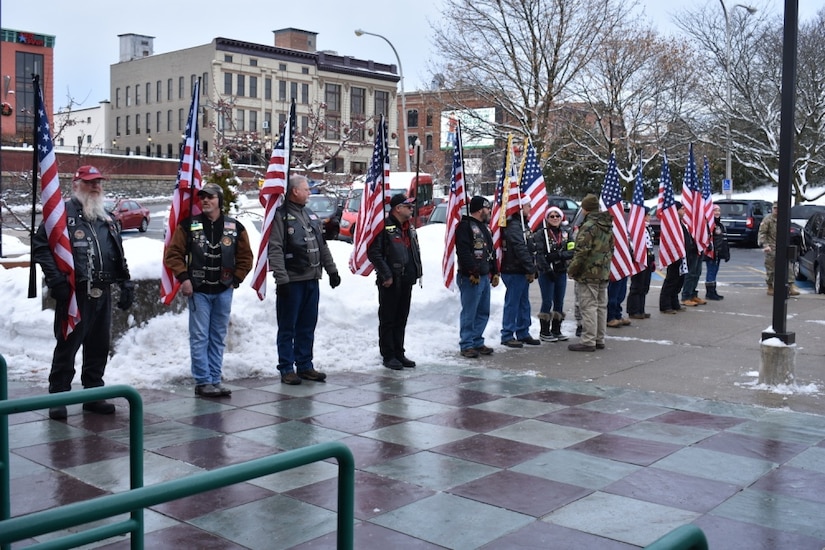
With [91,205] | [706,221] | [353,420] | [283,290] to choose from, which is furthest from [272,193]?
[706,221]

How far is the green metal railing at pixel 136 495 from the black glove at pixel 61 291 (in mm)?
3515

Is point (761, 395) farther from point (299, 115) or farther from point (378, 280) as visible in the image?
point (299, 115)

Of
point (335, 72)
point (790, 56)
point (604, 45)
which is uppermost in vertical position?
point (335, 72)

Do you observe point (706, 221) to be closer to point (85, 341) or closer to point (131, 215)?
point (85, 341)

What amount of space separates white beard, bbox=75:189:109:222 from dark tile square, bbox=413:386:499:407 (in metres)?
3.29

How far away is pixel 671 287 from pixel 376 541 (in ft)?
36.4

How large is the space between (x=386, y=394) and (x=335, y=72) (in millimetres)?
83403

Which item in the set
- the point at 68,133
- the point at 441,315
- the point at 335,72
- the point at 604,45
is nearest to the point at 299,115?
the point at 335,72

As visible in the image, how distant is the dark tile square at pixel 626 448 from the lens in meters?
6.38

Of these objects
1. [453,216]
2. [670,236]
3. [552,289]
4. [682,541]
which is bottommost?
[552,289]

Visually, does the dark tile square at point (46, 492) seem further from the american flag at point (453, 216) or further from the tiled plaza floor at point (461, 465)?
the american flag at point (453, 216)

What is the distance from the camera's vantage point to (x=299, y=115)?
84.1m

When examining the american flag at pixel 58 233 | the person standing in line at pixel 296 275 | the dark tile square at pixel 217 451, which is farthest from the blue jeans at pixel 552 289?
the american flag at pixel 58 233

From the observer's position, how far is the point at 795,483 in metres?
5.84
